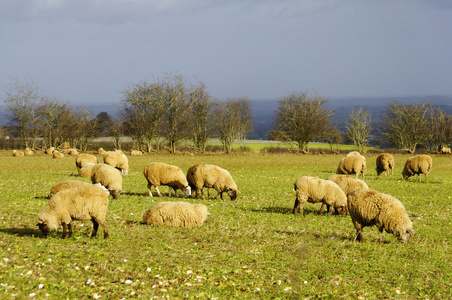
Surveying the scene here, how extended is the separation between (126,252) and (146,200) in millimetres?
7622

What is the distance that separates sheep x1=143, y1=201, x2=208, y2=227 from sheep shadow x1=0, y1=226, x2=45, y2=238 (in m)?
3.32

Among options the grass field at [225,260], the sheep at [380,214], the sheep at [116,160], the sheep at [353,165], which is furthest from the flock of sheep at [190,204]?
the sheep at [116,160]

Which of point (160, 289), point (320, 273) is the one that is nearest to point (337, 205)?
point (320, 273)

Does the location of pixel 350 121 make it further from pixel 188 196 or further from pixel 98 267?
pixel 98 267

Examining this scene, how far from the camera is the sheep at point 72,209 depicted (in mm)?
11000

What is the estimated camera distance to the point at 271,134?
72625 mm

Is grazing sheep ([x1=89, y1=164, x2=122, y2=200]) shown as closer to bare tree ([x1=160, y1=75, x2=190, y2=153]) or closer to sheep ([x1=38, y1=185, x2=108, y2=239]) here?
sheep ([x1=38, y1=185, x2=108, y2=239])

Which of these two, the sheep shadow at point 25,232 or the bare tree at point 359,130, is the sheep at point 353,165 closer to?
the sheep shadow at point 25,232

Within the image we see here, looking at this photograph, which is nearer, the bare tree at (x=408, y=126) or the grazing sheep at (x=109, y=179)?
the grazing sheep at (x=109, y=179)

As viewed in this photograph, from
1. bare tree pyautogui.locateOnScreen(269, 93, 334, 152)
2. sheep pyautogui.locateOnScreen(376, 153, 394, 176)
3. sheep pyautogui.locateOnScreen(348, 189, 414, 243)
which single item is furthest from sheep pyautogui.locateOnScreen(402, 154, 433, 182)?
bare tree pyautogui.locateOnScreen(269, 93, 334, 152)

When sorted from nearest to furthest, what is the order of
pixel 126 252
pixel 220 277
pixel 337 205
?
1. pixel 220 277
2. pixel 126 252
3. pixel 337 205

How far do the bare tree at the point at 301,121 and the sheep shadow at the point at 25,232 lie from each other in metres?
60.0

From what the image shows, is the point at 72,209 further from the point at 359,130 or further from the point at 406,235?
the point at 359,130

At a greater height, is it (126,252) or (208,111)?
(208,111)
